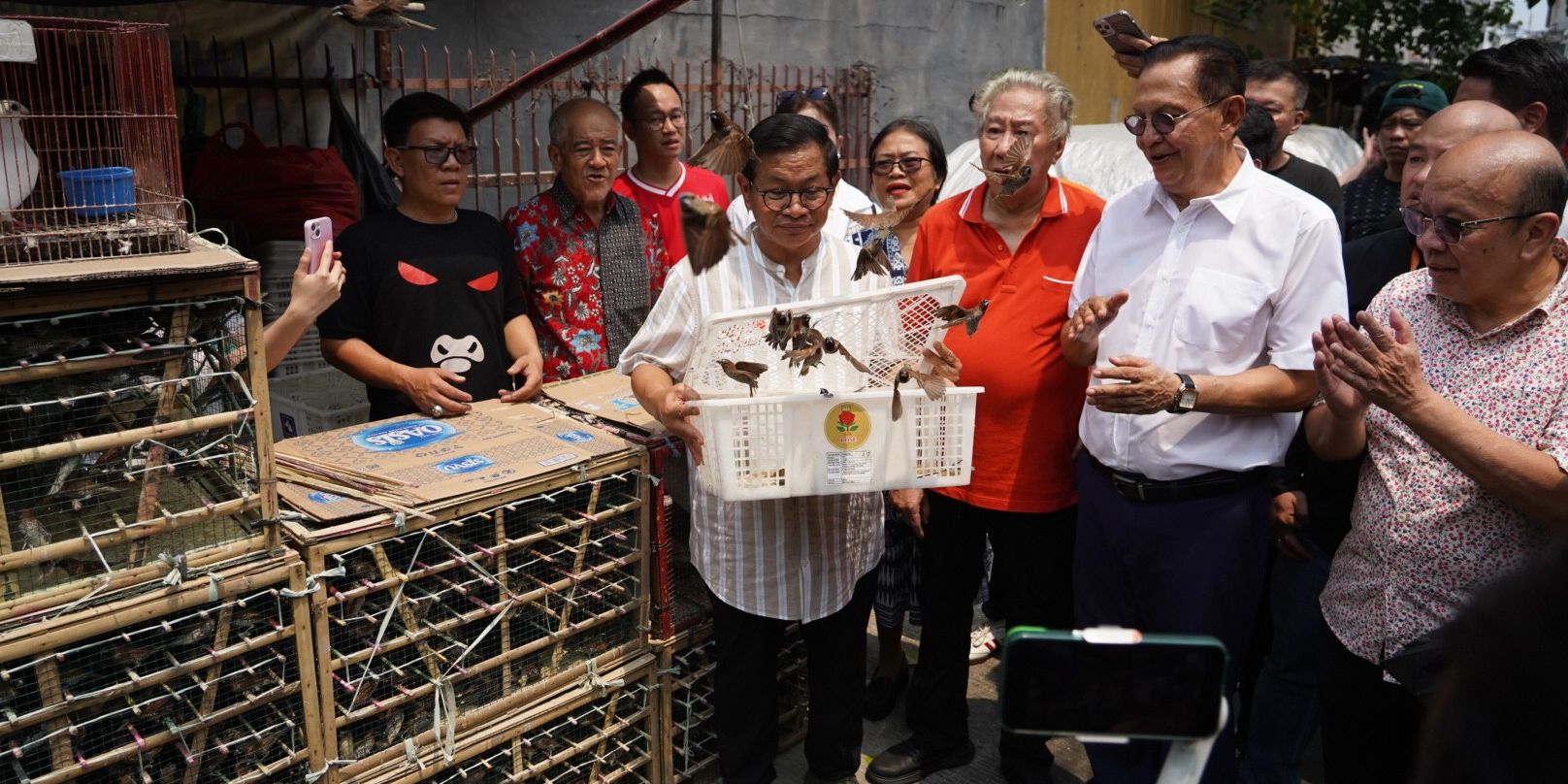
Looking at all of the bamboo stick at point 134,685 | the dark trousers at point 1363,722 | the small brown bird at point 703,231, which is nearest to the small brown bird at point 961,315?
the small brown bird at point 703,231

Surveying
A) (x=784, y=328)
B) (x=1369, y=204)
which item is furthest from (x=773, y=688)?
(x=1369, y=204)

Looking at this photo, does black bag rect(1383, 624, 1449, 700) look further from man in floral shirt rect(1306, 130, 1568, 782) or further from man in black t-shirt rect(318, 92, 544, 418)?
man in black t-shirt rect(318, 92, 544, 418)

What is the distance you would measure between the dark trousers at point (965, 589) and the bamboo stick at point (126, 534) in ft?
6.61

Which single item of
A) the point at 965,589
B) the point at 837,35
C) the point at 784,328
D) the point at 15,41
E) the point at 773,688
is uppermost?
the point at 837,35

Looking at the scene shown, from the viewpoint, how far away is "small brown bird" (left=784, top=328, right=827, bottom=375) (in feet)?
8.41

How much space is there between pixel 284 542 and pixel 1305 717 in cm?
286

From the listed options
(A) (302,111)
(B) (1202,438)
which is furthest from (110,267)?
(A) (302,111)

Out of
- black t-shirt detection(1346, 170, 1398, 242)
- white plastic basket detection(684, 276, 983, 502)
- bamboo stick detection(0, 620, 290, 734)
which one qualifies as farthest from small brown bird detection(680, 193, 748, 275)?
black t-shirt detection(1346, 170, 1398, 242)

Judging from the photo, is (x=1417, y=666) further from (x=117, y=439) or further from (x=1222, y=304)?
(x=117, y=439)

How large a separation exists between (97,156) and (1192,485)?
9.45ft

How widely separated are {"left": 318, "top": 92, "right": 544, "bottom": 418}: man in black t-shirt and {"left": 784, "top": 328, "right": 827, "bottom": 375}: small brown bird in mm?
1197

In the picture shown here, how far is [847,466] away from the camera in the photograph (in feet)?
8.65

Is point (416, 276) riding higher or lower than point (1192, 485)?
higher

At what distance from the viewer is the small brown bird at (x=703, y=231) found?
7.72 feet
